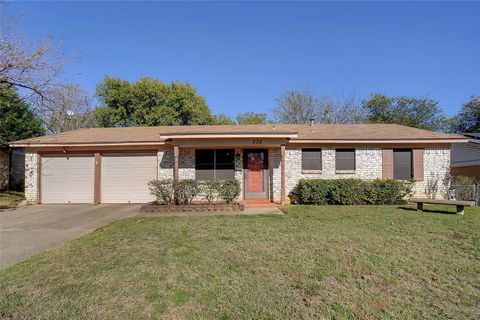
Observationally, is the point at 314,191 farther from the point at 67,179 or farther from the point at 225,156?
the point at 67,179

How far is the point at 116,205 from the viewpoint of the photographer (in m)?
11.9

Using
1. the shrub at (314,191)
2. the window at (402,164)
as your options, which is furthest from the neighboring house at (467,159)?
the shrub at (314,191)

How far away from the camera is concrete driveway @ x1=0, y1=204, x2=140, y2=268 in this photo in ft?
19.2

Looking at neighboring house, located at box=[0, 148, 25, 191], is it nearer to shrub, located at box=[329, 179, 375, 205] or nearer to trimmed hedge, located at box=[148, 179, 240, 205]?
trimmed hedge, located at box=[148, 179, 240, 205]

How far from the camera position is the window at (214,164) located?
490 inches

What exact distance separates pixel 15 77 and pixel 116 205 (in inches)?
241

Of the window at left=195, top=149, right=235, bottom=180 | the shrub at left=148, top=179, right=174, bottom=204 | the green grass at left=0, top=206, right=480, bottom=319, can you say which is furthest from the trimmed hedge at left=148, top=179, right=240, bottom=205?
the green grass at left=0, top=206, right=480, bottom=319

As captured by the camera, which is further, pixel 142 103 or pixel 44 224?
pixel 142 103

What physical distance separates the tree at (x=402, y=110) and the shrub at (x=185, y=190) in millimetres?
28522

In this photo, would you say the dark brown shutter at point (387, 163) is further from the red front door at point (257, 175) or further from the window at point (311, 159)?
the red front door at point (257, 175)

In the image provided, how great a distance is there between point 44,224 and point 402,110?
36270mm

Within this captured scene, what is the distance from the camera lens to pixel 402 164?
12469mm

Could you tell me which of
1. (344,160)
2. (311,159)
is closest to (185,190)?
(311,159)

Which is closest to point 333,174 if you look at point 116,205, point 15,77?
point 116,205
